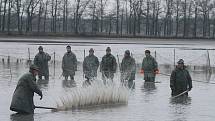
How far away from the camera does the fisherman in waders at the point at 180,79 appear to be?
65.2ft

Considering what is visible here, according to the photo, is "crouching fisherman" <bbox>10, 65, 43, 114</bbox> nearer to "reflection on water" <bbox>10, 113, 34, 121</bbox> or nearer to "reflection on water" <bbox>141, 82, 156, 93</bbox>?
"reflection on water" <bbox>10, 113, 34, 121</bbox>

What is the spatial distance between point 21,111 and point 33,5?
335ft

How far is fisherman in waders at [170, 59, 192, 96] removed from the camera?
19.9m

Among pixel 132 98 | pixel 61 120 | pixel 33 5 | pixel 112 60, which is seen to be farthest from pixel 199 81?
pixel 33 5

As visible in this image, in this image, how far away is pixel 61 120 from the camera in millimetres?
14844

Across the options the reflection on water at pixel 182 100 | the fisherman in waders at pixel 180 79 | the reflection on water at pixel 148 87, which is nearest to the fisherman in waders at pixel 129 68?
the reflection on water at pixel 148 87

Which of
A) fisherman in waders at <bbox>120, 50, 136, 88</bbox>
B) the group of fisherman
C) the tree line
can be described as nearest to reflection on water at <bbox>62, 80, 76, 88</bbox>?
the group of fisherman

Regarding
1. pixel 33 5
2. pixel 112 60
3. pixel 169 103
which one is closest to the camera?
pixel 169 103

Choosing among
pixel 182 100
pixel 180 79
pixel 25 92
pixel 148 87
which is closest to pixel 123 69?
pixel 148 87

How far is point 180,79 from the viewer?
20.0m

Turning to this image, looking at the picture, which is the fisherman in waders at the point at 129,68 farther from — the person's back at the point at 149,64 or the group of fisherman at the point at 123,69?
the person's back at the point at 149,64

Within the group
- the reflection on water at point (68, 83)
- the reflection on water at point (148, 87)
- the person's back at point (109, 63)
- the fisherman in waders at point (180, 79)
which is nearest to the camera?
the fisherman in waders at point (180, 79)

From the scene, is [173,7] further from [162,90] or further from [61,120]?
[61,120]

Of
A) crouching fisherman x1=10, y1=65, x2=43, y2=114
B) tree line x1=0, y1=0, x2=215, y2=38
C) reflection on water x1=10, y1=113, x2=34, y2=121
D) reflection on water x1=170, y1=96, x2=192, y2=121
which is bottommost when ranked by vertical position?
reflection on water x1=170, y1=96, x2=192, y2=121
